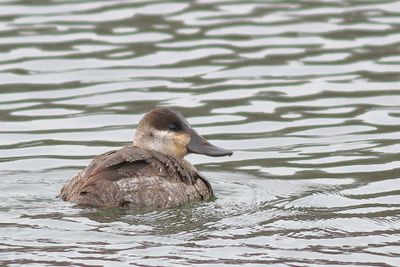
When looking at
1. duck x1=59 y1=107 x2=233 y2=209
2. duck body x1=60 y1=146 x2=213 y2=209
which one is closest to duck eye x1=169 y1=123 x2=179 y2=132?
duck x1=59 y1=107 x2=233 y2=209

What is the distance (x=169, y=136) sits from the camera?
12336 mm

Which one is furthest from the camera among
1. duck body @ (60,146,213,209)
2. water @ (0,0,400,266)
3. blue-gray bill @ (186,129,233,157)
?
blue-gray bill @ (186,129,233,157)

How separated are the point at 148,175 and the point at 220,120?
3.13 meters

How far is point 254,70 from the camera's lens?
52.9ft

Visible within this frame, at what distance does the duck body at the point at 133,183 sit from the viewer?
444 inches

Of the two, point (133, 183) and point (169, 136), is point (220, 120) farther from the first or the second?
point (133, 183)

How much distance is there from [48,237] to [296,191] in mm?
2795

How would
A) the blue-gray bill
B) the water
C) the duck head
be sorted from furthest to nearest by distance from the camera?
1. the blue-gray bill
2. the duck head
3. the water

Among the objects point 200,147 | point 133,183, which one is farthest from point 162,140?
point 133,183

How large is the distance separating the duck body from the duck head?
432 mm

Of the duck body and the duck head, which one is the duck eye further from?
the duck body

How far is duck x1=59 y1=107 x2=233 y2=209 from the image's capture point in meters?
11.3

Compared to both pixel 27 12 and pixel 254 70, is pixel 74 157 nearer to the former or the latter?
pixel 254 70

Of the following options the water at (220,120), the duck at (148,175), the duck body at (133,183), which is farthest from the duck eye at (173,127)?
the water at (220,120)
